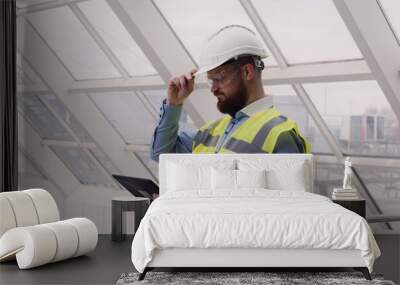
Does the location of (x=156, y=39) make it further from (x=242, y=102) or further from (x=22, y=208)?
(x=22, y=208)

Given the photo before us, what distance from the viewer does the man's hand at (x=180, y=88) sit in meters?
6.36

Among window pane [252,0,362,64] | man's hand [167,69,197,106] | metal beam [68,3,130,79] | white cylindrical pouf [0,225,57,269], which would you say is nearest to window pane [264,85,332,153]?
window pane [252,0,362,64]

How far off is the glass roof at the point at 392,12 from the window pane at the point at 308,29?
0.34m

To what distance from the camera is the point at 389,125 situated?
608 cm

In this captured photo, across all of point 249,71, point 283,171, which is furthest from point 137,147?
point 283,171

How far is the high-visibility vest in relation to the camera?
240 inches

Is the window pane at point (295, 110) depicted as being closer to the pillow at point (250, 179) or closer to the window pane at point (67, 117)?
the pillow at point (250, 179)

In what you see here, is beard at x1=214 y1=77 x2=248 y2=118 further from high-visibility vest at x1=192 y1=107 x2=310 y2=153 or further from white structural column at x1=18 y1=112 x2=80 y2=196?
white structural column at x1=18 y1=112 x2=80 y2=196

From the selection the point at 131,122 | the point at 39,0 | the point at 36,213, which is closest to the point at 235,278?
the point at 36,213

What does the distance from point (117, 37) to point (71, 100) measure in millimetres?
840

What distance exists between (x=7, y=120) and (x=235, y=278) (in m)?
3.32

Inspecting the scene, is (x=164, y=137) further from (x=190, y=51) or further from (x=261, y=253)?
(x=261, y=253)

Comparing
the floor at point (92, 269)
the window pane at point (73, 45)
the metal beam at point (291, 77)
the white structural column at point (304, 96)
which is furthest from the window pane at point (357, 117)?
the window pane at point (73, 45)

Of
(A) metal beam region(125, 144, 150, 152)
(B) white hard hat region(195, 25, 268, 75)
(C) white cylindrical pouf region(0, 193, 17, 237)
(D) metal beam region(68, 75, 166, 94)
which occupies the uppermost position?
(B) white hard hat region(195, 25, 268, 75)
